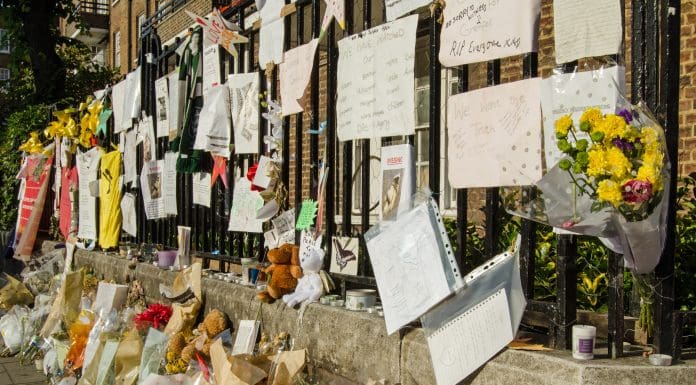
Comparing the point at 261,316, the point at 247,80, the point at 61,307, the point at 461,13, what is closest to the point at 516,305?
the point at 461,13

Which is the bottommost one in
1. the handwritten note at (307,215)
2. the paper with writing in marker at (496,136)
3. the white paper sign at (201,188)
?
the handwritten note at (307,215)

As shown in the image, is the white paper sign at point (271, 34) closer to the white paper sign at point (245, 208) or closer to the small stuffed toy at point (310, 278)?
the white paper sign at point (245, 208)

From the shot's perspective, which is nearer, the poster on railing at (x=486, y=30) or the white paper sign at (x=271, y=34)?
the poster on railing at (x=486, y=30)

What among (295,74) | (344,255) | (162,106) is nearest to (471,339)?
(344,255)

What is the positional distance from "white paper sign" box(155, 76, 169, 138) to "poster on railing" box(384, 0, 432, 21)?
3.19 metres

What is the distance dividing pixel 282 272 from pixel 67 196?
589cm

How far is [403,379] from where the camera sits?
3.12 m

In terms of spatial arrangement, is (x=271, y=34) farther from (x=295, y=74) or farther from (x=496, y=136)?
(x=496, y=136)

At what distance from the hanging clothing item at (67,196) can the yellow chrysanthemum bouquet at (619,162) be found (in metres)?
7.40

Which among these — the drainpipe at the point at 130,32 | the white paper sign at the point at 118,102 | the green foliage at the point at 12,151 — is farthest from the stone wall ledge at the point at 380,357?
the drainpipe at the point at 130,32

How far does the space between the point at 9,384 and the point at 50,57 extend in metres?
8.08

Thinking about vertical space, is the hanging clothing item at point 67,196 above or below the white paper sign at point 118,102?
below

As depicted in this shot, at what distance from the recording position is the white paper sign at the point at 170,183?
6.19 metres

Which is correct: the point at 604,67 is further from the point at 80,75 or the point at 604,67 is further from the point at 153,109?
the point at 80,75
